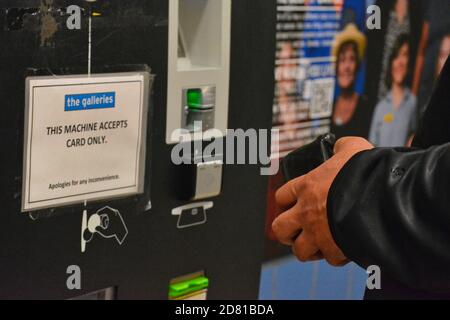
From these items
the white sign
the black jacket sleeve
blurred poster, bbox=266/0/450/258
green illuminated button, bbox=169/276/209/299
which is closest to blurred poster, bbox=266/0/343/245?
blurred poster, bbox=266/0/450/258

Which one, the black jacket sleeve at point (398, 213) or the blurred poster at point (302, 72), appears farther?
the blurred poster at point (302, 72)

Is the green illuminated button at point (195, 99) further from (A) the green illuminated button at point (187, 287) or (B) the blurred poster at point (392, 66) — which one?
(B) the blurred poster at point (392, 66)

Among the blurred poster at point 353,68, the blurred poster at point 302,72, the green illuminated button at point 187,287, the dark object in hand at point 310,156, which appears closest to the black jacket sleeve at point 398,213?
the dark object in hand at point 310,156

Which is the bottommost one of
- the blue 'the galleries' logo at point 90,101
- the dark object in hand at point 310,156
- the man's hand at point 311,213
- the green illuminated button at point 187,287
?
the green illuminated button at point 187,287

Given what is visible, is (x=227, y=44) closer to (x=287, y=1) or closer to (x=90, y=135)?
(x=90, y=135)

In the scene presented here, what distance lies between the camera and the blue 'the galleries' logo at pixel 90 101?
5.15 ft

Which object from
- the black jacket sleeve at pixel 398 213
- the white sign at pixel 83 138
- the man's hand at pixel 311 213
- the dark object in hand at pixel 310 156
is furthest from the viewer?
the white sign at pixel 83 138

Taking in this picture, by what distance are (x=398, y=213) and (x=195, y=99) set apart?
0.77 m

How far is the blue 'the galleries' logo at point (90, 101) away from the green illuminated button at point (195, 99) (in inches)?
8.7

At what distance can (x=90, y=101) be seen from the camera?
1.60m

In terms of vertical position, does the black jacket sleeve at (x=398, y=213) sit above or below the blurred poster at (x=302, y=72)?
below

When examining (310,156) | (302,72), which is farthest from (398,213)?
(302,72)

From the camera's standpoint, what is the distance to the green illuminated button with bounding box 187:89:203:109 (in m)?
1.81
